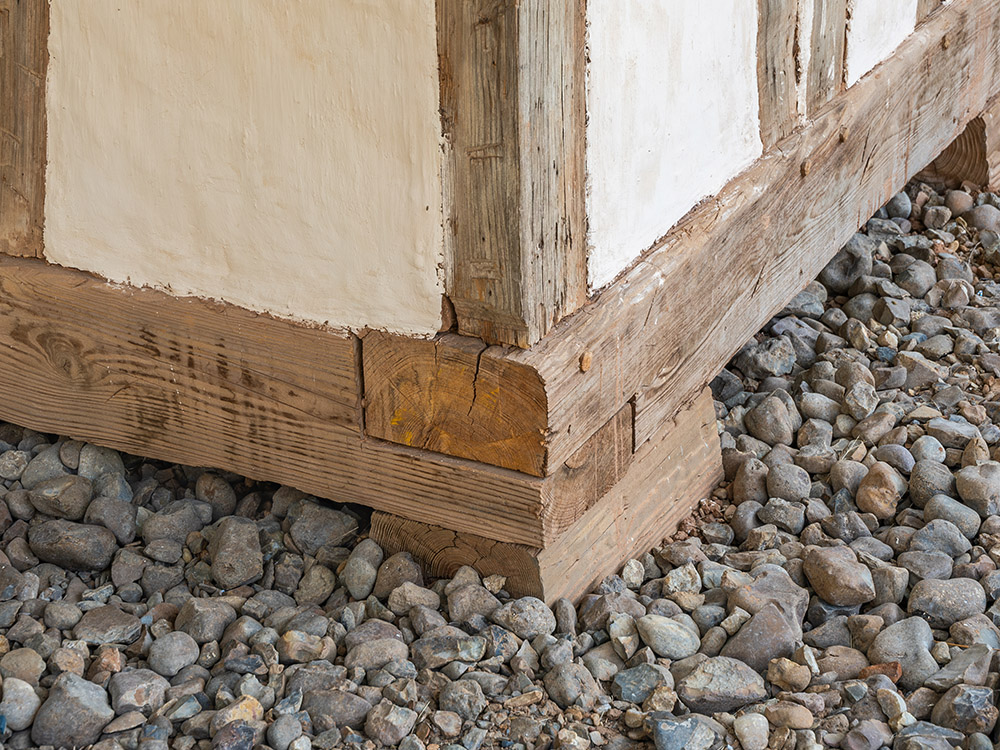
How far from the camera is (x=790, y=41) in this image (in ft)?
8.96

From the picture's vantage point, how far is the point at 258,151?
1957 millimetres

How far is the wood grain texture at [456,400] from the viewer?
193 centimetres

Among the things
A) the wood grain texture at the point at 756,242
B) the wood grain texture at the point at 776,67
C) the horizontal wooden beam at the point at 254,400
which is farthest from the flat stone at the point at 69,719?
the wood grain texture at the point at 776,67

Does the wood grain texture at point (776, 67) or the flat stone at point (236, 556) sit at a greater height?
the wood grain texture at point (776, 67)

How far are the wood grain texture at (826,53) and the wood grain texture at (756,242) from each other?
0.18 feet

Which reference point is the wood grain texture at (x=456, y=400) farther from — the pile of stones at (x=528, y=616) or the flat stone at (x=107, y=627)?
the flat stone at (x=107, y=627)

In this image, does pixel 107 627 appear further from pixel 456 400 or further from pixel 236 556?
pixel 456 400

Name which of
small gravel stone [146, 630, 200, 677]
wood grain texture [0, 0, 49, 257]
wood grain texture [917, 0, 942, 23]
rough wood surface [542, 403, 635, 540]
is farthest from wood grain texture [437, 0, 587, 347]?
wood grain texture [917, 0, 942, 23]

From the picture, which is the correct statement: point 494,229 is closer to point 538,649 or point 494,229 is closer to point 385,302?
point 385,302

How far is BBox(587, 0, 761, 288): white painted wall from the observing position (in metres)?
1.98

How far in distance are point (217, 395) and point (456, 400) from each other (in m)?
0.53

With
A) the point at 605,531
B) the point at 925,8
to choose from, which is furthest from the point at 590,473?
the point at 925,8

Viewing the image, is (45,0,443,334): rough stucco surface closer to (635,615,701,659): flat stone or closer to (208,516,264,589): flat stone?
(208,516,264,589): flat stone

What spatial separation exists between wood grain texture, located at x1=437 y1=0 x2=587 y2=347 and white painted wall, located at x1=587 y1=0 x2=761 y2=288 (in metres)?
0.09
